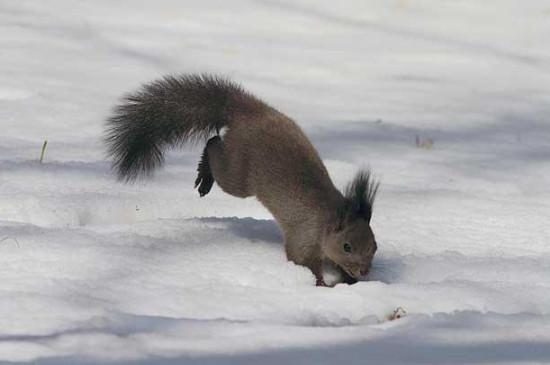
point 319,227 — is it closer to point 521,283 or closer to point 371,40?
point 521,283

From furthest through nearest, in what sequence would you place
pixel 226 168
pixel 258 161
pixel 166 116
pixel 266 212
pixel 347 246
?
pixel 266 212
pixel 166 116
pixel 226 168
pixel 258 161
pixel 347 246

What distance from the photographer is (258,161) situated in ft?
13.0

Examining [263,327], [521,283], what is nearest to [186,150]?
[521,283]

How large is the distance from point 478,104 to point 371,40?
1.33 m

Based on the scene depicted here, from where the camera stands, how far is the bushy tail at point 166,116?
4207 millimetres

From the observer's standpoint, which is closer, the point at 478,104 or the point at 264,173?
the point at 264,173

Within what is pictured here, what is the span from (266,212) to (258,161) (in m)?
0.82

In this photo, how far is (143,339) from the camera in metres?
2.67

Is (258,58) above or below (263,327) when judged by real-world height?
above

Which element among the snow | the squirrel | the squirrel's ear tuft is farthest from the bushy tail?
the squirrel's ear tuft

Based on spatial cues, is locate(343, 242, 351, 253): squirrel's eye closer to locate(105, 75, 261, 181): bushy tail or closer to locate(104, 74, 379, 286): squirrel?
locate(104, 74, 379, 286): squirrel

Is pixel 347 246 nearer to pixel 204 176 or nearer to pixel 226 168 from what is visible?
pixel 226 168

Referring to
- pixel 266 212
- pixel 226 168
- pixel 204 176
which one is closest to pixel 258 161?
pixel 226 168

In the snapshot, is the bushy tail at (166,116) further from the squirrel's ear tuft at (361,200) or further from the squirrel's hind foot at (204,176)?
the squirrel's ear tuft at (361,200)
